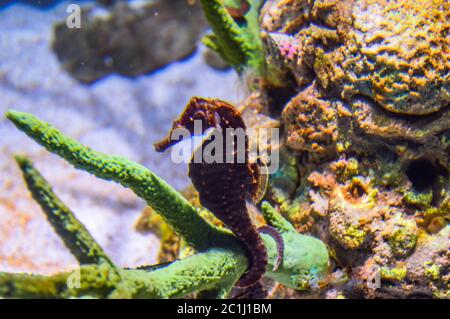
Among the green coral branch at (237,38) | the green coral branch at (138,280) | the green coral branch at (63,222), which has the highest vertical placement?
the green coral branch at (237,38)

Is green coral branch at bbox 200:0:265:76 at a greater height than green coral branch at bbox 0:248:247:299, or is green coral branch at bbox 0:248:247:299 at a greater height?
green coral branch at bbox 200:0:265:76

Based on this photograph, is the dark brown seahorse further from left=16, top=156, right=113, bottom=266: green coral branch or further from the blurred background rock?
the blurred background rock

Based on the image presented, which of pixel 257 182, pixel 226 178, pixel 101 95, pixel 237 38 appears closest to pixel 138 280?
pixel 226 178

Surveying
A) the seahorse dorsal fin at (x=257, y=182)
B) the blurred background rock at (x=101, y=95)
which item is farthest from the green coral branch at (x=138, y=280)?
the blurred background rock at (x=101, y=95)

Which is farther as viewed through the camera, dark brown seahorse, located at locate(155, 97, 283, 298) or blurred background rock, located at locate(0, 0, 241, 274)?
blurred background rock, located at locate(0, 0, 241, 274)

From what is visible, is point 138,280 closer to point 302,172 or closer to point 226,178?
point 226,178

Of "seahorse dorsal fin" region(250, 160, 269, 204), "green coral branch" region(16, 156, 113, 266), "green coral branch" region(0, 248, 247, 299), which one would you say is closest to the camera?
"green coral branch" region(0, 248, 247, 299)

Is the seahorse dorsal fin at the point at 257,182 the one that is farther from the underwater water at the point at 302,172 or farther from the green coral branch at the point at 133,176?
the green coral branch at the point at 133,176

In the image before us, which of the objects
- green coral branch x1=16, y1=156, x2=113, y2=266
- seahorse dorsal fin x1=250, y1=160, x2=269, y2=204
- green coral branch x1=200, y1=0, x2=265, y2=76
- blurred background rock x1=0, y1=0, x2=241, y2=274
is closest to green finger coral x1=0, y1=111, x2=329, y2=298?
green coral branch x1=16, y1=156, x2=113, y2=266
